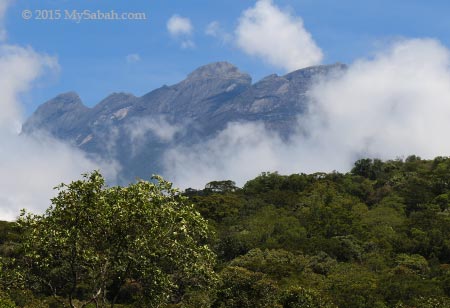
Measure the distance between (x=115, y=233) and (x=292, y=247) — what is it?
8545cm

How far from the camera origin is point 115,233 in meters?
28.2

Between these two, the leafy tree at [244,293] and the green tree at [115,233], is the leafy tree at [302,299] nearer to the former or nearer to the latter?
the leafy tree at [244,293]

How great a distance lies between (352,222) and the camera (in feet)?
408

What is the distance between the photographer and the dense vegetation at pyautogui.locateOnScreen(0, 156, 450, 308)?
1153 inches

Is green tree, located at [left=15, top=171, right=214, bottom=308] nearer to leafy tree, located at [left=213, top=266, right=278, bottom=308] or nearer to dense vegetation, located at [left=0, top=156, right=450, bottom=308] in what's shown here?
dense vegetation, located at [left=0, top=156, right=450, bottom=308]

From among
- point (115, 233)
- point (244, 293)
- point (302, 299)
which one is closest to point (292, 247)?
point (302, 299)

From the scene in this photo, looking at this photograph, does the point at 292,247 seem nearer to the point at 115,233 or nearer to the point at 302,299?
the point at 302,299

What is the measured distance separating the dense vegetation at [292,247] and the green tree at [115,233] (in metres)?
0.12

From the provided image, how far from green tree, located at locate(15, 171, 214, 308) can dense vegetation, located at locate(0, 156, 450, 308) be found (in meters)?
0.12

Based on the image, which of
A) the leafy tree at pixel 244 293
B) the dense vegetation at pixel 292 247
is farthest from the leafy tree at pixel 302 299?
the leafy tree at pixel 244 293

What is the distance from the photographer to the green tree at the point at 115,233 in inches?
1086

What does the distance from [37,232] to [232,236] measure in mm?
89830

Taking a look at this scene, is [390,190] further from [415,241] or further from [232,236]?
[232,236]

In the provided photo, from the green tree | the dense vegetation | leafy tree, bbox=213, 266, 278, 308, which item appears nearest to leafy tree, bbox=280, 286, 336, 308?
the dense vegetation
